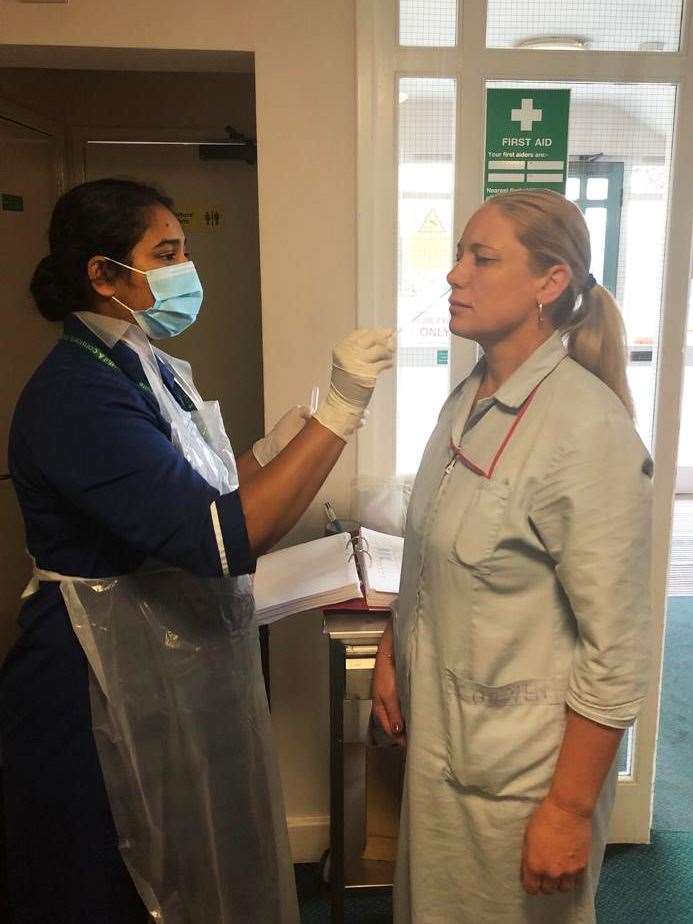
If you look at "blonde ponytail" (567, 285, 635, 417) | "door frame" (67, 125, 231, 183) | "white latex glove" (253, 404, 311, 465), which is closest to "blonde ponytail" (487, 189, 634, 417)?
"blonde ponytail" (567, 285, 635, 417)

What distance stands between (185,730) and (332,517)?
680 mm

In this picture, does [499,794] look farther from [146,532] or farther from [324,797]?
[324,797]

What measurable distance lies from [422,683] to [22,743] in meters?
0.66

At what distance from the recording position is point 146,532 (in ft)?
3.29

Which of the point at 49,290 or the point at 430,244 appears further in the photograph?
the point at 430,244

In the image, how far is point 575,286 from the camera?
100cm

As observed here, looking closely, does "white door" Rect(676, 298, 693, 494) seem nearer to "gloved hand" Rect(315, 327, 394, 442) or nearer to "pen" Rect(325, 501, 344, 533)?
"pen" Rect(325, 501, 344, 533)

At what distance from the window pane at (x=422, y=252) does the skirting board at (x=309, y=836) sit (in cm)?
98

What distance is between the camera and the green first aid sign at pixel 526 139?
1.60 metres

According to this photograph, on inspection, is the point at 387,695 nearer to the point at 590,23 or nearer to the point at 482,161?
the point at 482,161

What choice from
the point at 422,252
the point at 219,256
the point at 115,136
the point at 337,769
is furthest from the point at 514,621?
the point at 115,136

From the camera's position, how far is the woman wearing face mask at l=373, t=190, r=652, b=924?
34.9 inches

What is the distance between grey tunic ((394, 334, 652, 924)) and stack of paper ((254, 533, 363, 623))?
24 cm

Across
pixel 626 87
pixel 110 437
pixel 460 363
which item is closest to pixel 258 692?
pixel 110 437
